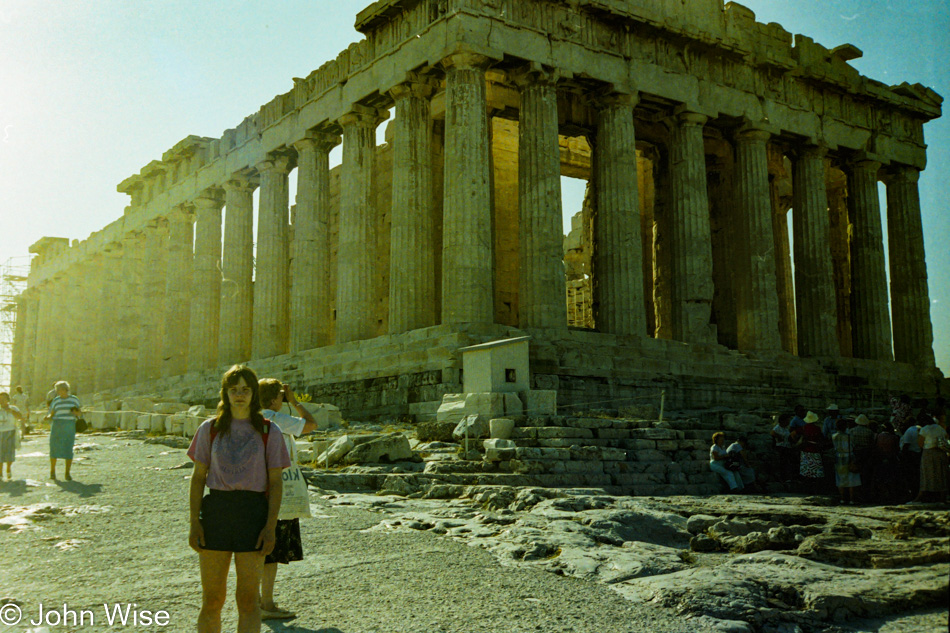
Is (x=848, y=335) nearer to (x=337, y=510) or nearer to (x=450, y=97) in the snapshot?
(x=450, y=97)

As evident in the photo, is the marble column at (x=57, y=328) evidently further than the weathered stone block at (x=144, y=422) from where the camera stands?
Yes

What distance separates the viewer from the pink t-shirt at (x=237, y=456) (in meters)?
4.59

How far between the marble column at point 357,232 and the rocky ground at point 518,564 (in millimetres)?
13133

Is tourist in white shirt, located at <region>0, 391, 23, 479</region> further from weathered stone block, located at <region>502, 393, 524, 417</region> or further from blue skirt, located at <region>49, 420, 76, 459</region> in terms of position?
weathered stone block, located at <region>502, 393, 524, 417</region>

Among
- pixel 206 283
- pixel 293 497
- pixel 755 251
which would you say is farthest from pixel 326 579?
pixel 206 283

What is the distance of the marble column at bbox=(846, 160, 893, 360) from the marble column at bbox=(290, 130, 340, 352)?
58.3 feet

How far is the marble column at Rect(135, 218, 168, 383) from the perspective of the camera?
116 feet

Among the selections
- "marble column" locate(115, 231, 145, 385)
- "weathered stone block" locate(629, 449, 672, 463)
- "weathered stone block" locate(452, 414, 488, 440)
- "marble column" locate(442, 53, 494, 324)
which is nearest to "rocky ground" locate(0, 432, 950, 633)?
"weathered stone block" locate(452, 414, 488, 440)

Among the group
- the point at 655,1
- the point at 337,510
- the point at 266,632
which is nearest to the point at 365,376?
the point at 337,510

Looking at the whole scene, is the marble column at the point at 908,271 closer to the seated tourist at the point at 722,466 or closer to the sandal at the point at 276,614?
the seated tourist at the point at 722,466

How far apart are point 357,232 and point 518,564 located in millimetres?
17977

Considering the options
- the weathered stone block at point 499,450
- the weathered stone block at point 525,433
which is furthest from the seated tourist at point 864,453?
the weathered stone block at point 499,450

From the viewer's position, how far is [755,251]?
2558 cm

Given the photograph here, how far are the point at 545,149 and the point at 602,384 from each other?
6.23 m
